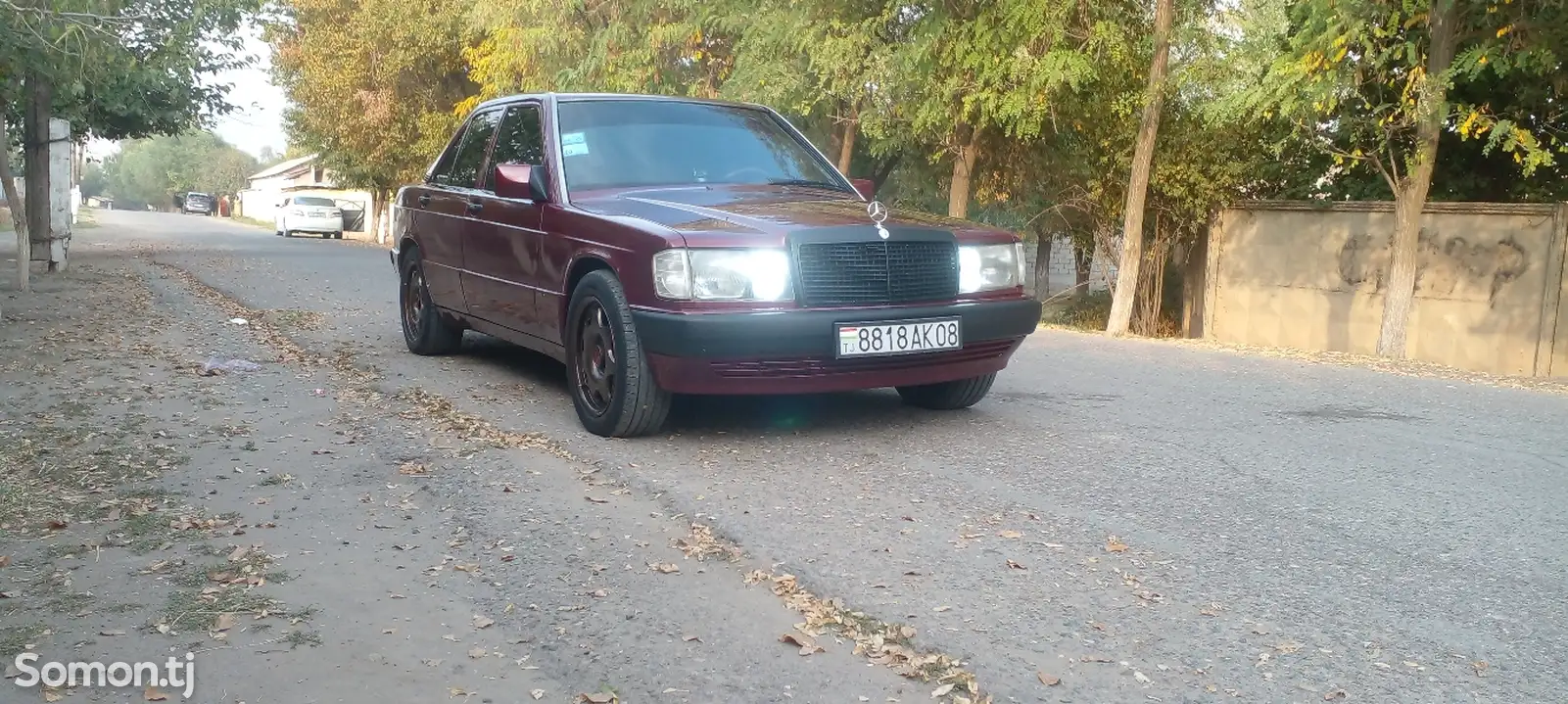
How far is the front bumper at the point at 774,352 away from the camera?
5.26 meters

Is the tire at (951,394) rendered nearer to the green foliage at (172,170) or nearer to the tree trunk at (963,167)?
the tree trunk at (963,167)

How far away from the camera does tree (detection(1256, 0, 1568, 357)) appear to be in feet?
35.8

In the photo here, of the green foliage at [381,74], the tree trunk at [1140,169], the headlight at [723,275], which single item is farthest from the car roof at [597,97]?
the green foliage at [381,74]

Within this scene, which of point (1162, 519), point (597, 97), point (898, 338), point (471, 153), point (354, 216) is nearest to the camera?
point (1162, 519)

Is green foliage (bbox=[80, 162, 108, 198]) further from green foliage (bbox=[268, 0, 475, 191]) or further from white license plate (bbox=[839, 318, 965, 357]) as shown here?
white license plate (bbox=[839, 318, 965, 357])

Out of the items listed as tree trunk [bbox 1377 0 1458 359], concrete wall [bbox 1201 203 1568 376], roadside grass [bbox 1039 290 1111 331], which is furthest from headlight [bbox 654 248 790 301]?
roadside grass [bbox 1039 290 1111 331]

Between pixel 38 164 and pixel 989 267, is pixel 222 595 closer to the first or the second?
pixel 989 267

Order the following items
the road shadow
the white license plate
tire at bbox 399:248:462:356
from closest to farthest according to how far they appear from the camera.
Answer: the white license plate, the road shadow, tire at bbox 399:248:462:356

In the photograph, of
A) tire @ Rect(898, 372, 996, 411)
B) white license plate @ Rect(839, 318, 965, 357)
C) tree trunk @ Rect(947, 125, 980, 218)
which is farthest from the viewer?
tree trunk @ Rect(947, 125, 980, 218)

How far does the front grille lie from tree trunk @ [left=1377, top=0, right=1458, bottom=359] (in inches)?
287

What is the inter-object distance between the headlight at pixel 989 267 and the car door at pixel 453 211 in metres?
2.83

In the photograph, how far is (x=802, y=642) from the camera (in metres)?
3.39

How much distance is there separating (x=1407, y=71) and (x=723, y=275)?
10.00m

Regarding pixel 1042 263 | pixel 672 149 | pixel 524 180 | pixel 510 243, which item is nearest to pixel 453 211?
pixel 510 243
